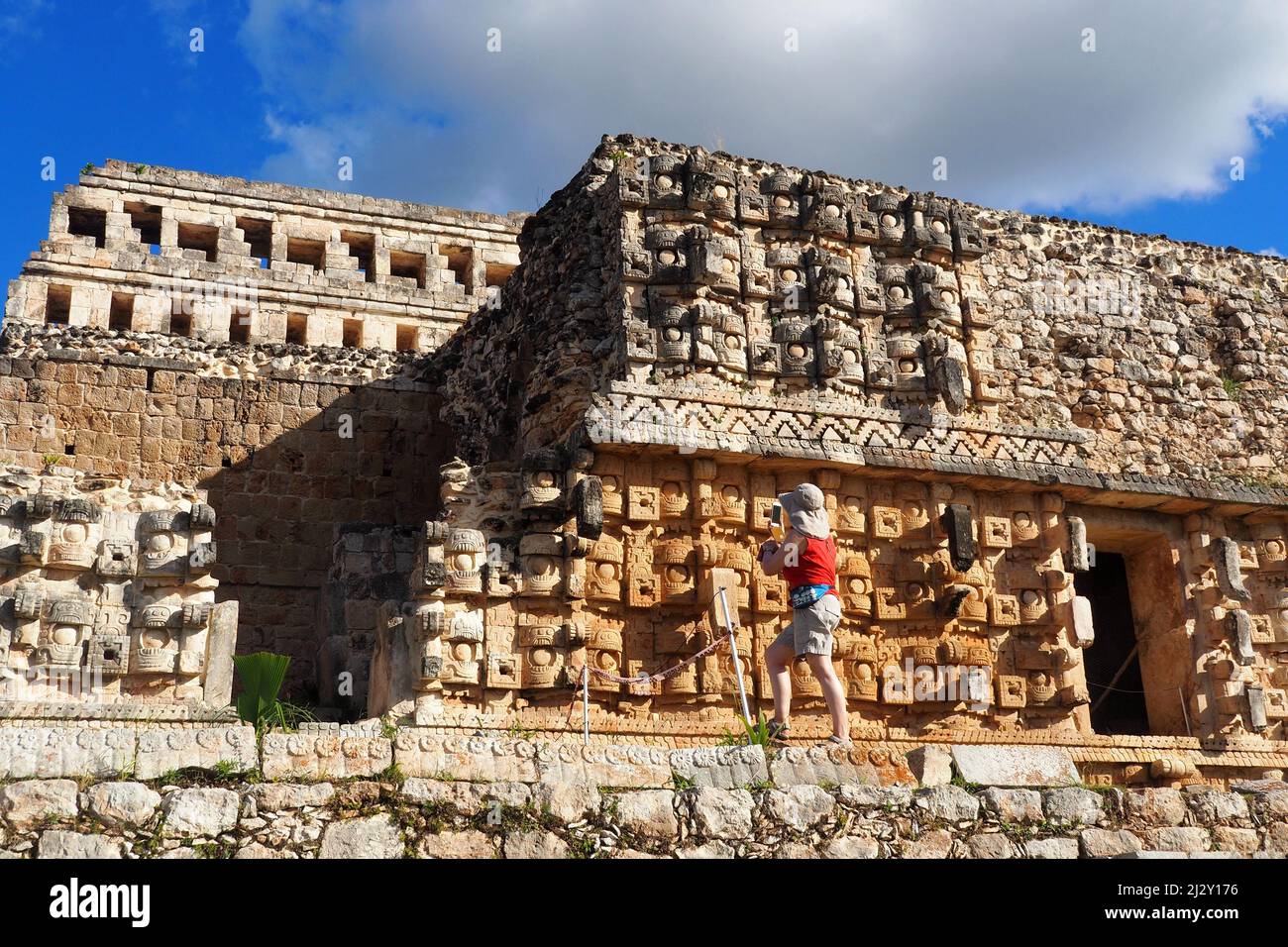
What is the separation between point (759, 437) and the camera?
11781 millimetres

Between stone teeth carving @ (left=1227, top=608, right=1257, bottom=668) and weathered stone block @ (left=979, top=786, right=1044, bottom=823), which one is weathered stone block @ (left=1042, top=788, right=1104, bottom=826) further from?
stone teeth carving @ (left=1227, top=608, right=1257, bottom=668)

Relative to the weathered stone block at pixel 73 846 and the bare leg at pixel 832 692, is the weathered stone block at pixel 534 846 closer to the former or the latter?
the weathered stone block at pixel 73 846

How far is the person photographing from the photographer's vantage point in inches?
350

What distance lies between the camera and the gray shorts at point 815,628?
350 inches

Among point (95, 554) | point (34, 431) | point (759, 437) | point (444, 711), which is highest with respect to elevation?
point (34, 431)

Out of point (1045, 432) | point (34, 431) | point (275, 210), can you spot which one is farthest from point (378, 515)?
point (275, 210)

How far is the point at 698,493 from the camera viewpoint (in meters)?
11.6

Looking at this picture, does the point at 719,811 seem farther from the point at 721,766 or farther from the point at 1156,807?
the point at 1156,807

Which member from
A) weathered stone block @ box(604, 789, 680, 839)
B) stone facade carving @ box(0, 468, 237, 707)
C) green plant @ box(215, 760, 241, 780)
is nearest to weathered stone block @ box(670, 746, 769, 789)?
weathered stone block @ box(604, 789, 680, 839)

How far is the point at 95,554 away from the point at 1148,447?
10.3 m

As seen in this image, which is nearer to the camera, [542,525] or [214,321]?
[542,525]

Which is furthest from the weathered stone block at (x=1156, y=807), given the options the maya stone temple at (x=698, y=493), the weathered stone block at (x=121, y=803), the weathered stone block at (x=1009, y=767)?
the weathered stone block at (x=121, y=803)

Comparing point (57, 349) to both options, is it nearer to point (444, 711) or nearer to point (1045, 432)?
point (444, 711)

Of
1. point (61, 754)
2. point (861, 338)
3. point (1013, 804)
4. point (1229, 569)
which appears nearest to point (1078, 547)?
point (1229, 569)
